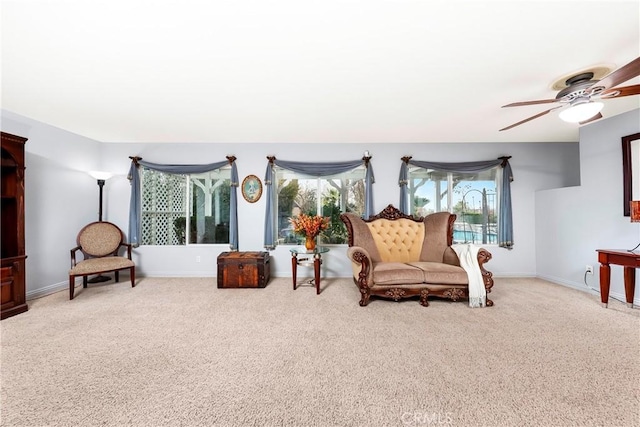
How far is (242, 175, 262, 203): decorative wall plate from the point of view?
461cm

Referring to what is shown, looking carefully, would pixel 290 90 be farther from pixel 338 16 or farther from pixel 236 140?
pixel 236 140

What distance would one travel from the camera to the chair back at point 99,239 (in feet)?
12.7

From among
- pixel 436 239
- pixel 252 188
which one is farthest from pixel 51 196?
pixel 436 239

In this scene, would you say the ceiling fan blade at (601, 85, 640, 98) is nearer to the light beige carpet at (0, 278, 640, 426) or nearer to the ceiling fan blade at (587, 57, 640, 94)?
the ceiling fan blade at (587, 57, 640, 94)

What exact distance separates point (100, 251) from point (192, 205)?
152cm

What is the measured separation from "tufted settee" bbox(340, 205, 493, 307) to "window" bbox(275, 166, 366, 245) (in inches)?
28.5

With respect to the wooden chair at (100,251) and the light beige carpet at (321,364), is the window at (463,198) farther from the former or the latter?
the wooden chair at (100,251)

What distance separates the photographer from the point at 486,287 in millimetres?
3076

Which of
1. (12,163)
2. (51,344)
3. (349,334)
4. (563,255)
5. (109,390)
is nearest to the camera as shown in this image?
(109,390)

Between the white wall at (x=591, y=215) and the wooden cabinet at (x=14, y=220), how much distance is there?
7.36m

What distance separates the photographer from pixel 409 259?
3877 mm

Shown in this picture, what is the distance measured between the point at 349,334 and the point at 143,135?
4.36 m

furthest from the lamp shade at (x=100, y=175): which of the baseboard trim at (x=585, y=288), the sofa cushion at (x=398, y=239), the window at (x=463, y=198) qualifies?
the baseboard trim at (x=585, y=288)

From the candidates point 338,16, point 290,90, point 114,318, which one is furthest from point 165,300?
point 338,16
